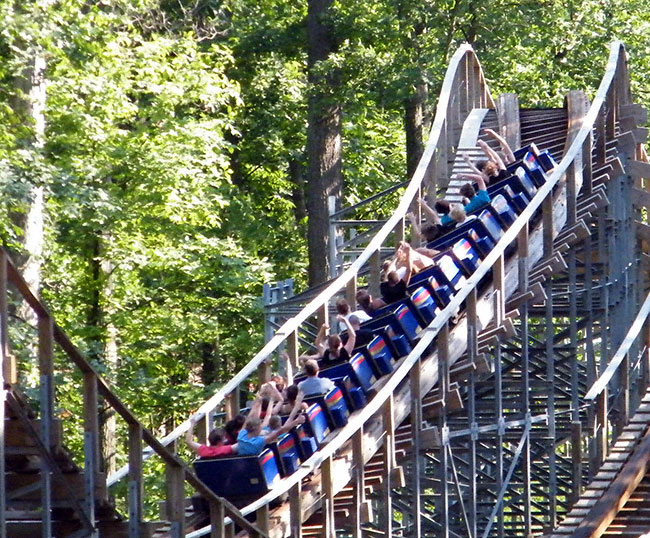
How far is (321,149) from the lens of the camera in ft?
89.9

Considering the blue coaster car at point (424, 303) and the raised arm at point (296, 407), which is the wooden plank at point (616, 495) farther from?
the raised arm at point (296, 407)

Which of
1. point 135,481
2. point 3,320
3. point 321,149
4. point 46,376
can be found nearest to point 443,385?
point 135,481

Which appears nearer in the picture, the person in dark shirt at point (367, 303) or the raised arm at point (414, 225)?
the person in dark shirt at point (367, 303)

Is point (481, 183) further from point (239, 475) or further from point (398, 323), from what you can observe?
point (239, 475)

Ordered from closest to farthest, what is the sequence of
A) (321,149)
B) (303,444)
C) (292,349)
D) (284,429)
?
(284,429) → (303,444) → (292,349) → (321,149)

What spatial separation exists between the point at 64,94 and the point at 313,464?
32.5 feet

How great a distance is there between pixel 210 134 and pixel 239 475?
40.2ft

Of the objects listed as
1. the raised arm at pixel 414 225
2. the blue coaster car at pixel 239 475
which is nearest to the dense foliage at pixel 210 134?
the raised arm at pixel 414 225

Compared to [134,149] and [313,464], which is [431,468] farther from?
[313,464]

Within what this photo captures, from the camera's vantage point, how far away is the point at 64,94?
74.9ft

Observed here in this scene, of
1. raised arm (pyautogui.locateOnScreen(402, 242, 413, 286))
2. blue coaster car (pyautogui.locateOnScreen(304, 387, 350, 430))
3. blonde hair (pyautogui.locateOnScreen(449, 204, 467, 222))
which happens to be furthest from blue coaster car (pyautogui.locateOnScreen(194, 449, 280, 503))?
blonde hair (pyautogui.locateOnScreen(449, 204, 467, 222))

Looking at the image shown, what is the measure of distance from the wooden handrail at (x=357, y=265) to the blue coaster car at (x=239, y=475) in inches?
31.7

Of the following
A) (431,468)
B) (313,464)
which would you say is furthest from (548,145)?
(313,464)

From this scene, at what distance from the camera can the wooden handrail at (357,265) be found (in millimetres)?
16731
